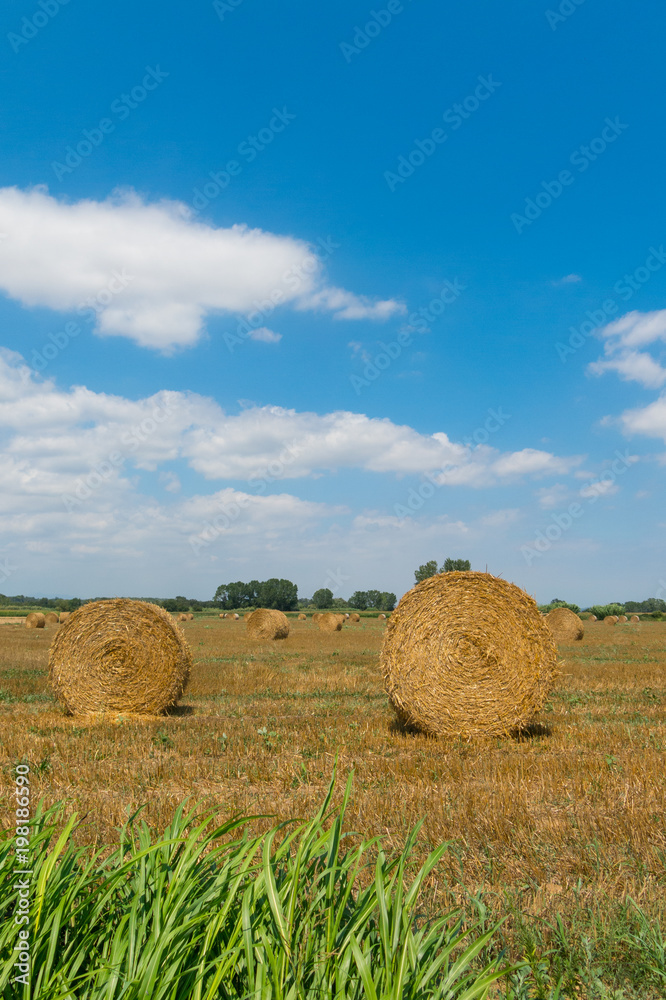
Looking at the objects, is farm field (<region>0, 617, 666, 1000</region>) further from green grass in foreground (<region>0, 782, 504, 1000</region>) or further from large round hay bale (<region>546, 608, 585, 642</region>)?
large round hay bale (<region>546, 608, 585, 642</region>)

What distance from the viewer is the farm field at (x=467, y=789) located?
389 cm

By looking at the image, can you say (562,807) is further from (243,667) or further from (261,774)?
(243,667)

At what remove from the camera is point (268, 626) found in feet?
118

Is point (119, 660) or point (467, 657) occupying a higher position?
point (467, 657)

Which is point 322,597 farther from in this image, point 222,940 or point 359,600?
point 222,940

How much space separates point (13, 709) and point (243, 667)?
8.25 m

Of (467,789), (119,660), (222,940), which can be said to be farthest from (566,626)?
(222,940)

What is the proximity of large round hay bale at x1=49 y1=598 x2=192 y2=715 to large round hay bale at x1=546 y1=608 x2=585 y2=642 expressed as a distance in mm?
26924

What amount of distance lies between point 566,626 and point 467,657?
1095 inches

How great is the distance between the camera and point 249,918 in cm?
256

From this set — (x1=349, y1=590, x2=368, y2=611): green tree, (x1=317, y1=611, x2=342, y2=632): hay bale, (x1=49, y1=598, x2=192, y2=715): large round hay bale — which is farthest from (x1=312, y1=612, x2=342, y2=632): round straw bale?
(x1=349, y1=590, x2=368, y2=611): green tree

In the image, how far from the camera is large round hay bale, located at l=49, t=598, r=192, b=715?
41.9 ft

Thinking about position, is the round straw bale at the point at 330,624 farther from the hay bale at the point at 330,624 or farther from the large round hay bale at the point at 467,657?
the large round hay bale at the point at 467,657

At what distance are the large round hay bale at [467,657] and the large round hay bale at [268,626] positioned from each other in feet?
81.7
